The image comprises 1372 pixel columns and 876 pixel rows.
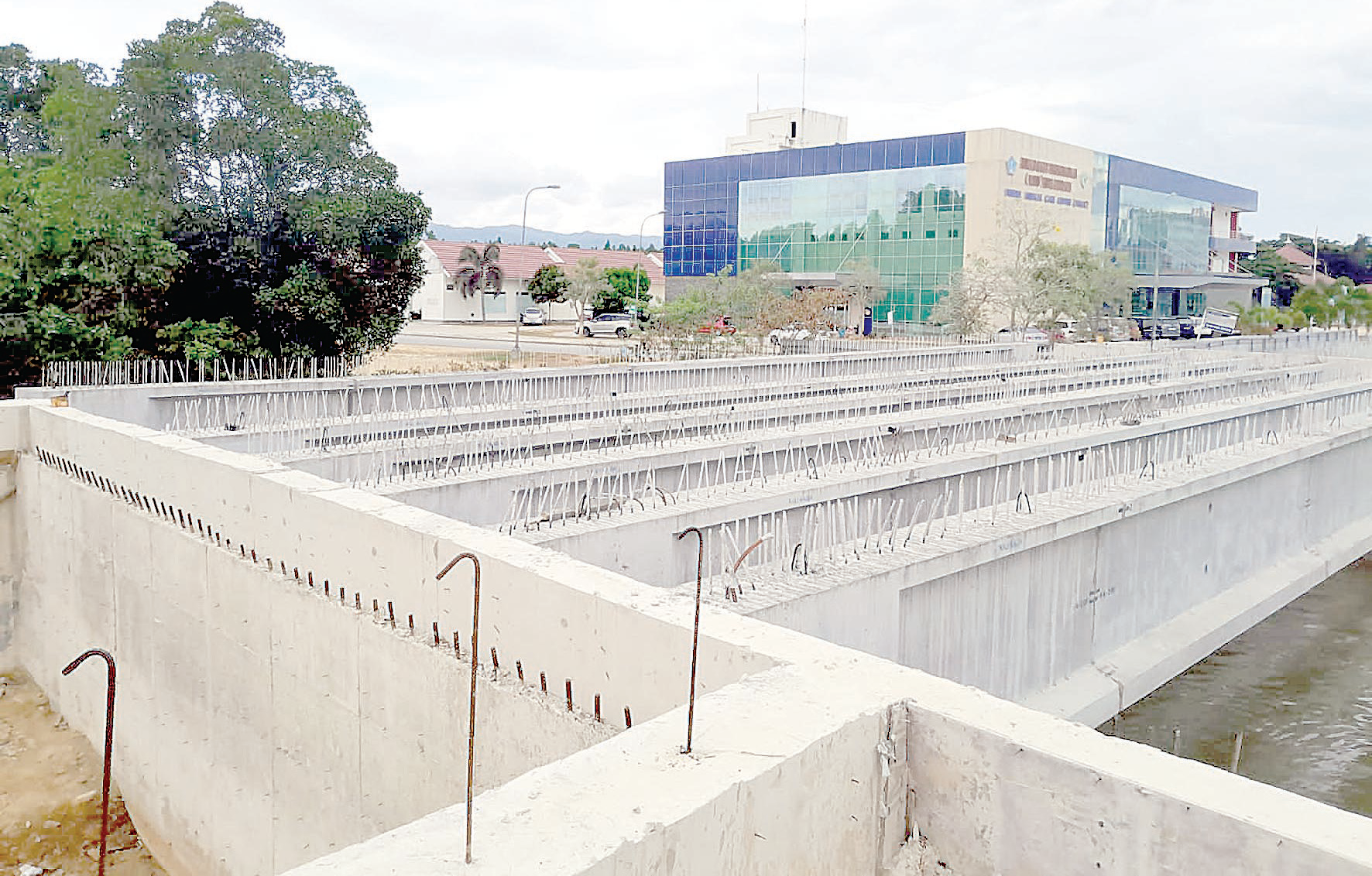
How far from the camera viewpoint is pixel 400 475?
12789 mm

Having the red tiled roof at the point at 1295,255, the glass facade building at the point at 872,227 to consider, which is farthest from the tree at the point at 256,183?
the red tiled roof at the point at 1295,255

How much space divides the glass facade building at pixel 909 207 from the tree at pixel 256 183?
31.3 metres

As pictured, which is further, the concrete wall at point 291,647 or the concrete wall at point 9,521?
the concrete wall at point 9,521

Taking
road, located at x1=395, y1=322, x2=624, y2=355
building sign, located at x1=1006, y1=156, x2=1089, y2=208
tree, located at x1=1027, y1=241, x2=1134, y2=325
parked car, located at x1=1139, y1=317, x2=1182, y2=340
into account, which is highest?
building sign, located at x1=1006, y1=156, x2=1089, y2=208

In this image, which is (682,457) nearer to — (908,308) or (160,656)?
(160,656)

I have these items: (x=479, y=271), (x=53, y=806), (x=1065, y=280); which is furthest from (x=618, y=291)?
(x=53, y=806)

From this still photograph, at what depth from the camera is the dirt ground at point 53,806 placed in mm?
10367

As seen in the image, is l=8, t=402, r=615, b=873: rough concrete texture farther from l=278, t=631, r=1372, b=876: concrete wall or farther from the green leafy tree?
the green leafy tree

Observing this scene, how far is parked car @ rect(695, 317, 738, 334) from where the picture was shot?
4062 centimetres

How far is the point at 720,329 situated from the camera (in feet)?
143

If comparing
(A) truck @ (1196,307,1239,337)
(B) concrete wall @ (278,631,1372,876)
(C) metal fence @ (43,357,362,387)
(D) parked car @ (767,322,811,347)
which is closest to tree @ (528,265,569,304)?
(D) parked car @ (767,322,811,347)

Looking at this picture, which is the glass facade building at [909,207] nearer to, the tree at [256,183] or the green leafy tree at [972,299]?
the green leafy tree at [972,299]

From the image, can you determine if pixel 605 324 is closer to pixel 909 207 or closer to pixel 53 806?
pixel 909 207

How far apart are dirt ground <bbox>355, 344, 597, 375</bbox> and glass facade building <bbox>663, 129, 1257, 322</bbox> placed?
50.1ft
